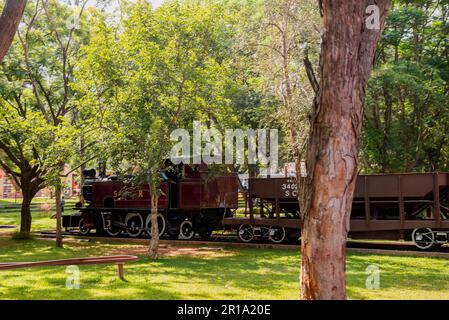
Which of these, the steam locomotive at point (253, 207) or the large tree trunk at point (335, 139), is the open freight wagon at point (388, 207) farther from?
the large tree trunk at point (335, 139)

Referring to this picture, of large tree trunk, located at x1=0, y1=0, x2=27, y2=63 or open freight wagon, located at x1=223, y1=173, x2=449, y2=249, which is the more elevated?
large tree trunk, located at x1=0, y1=0, x2=27, y2=63

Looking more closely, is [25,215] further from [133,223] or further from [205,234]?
[205,234]

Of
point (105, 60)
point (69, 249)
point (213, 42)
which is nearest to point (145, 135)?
point (105, 60)

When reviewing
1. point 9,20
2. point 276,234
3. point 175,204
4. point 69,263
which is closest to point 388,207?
point 276,234

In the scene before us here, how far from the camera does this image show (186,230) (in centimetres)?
1817

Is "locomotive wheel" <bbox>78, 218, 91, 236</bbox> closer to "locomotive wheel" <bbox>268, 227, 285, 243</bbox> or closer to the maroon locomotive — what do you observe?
the maroon locomotive

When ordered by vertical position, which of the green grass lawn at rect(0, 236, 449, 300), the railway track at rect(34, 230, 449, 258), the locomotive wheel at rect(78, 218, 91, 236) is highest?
the locomotive wheel at rect(78, 218, 91, 236)

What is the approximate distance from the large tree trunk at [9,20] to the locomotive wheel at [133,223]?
1175 centimetres

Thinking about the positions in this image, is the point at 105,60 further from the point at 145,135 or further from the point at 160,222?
the point at 160,222

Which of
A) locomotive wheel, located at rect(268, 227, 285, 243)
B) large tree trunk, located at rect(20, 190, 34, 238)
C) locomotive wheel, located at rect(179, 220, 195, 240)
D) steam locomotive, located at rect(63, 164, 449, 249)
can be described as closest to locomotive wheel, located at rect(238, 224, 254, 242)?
steam locomotive, located at rect(63, 164, 449, 249)

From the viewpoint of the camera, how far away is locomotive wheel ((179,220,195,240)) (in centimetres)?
1809

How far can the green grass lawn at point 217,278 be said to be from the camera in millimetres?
8102

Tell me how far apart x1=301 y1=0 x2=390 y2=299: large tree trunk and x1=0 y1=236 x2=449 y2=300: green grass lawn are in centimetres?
279

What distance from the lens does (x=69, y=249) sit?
1567 cm
